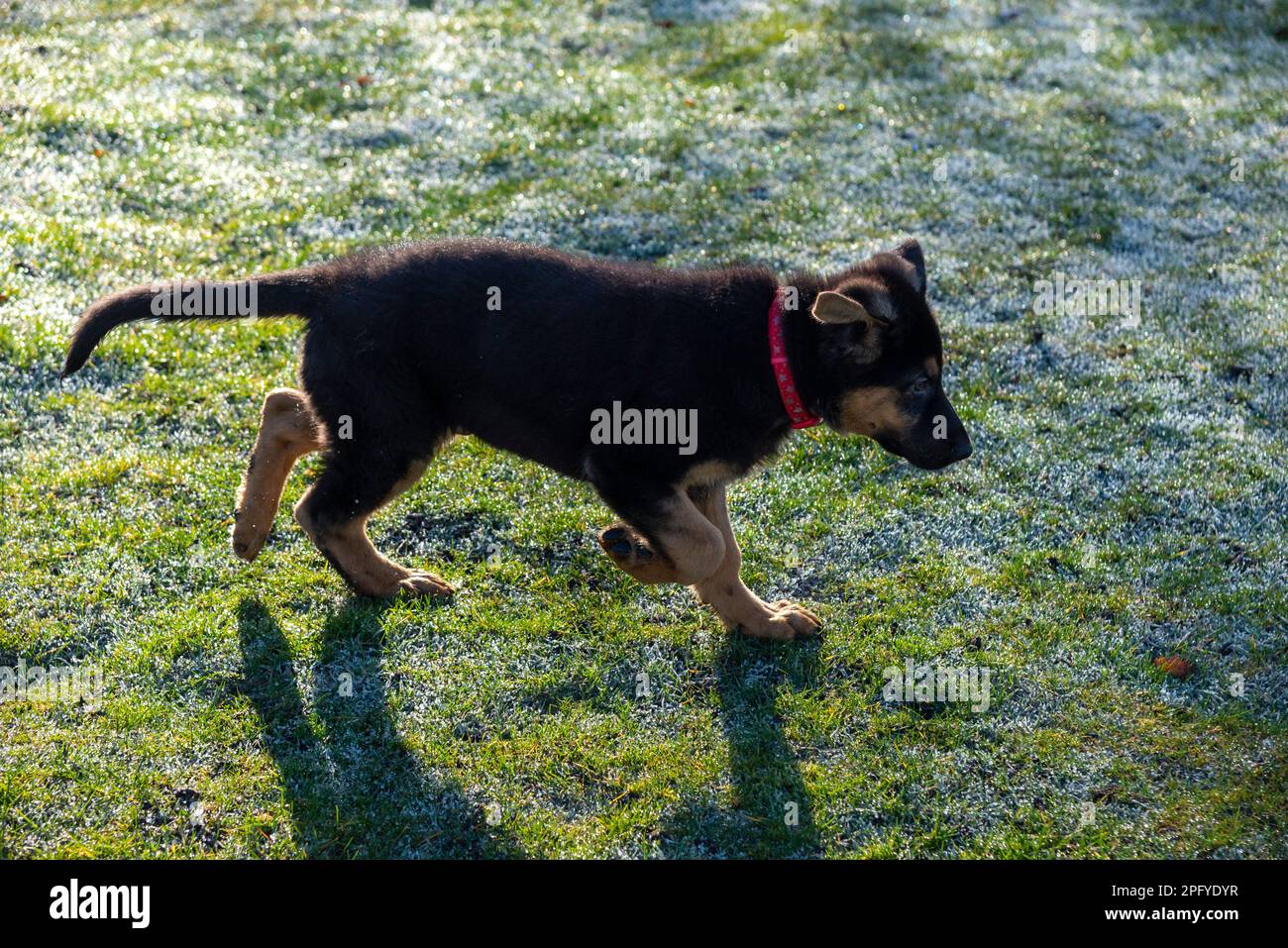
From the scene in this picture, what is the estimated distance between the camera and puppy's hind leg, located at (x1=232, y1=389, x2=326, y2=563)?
5523mm

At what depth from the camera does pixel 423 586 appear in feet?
18.6

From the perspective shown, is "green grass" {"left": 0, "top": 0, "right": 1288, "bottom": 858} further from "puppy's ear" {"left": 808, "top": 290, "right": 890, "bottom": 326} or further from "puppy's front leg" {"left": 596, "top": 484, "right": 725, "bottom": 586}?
"puppy's ear" {"left": 808, "top": 290, "right": 890, "bottom": 326}

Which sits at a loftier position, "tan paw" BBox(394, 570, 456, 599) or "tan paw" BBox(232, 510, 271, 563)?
"tan paw" BBox(232, 510, 271, 563)

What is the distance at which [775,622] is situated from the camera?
5.40 m

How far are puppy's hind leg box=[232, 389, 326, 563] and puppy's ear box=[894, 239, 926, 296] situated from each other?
280 centimetres

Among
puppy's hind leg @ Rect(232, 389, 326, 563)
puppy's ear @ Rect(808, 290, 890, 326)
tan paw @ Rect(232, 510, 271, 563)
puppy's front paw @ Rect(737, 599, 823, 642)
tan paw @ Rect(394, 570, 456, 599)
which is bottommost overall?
puppy's front paw @ Rect(737, 599, 823, 642)

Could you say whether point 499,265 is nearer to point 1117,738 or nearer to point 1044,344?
point 1117,738

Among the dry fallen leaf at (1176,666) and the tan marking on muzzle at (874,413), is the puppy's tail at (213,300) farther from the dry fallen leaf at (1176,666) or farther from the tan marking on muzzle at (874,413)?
the dry fallen leaf at (1176,666)

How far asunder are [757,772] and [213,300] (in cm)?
305

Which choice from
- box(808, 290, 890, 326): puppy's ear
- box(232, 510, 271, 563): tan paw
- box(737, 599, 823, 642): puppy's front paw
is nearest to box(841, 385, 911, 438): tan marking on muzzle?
box(808, 290, 890, 326): puppy's ear

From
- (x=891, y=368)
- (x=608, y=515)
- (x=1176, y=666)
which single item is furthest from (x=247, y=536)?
(x=1176, y=666)

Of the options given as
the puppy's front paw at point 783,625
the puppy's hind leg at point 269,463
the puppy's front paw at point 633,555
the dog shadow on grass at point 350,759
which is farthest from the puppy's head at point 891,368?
the puppy's hind leg at point 269,463

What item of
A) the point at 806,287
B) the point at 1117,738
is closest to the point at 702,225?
the point at 806,287
